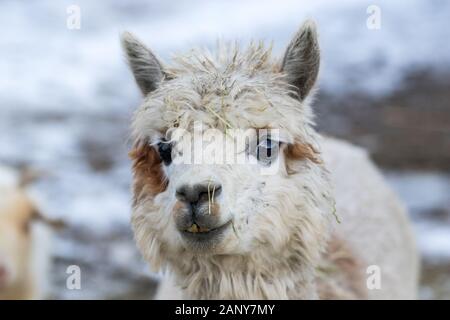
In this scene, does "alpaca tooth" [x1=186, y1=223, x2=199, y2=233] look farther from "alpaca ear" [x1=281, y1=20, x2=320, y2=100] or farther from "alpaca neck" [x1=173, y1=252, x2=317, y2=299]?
"alpaca ear" [x1=281, y1=20, x2=320, y2=100]

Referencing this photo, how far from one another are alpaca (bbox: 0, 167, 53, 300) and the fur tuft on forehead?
259 cm

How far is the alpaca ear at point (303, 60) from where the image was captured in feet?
11.4

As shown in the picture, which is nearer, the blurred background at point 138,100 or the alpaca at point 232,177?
the alpaca at point 232,177

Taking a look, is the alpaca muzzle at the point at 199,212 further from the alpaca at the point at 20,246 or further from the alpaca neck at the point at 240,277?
the alpaca at the point at 20,246

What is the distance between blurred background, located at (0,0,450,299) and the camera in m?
7.12

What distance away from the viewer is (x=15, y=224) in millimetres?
5953

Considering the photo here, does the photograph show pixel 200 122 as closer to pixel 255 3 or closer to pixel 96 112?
pixel 96 112

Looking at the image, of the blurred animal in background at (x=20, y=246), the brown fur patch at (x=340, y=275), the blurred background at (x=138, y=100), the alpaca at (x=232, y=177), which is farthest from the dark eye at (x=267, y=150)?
the blurred background at (x=138, y=100)

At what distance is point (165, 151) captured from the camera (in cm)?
343

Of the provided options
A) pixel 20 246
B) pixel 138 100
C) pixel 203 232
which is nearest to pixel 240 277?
pixel 203 232

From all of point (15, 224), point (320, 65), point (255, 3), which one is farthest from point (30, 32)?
point (320, 65)

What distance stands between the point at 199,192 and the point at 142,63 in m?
A: 0.83

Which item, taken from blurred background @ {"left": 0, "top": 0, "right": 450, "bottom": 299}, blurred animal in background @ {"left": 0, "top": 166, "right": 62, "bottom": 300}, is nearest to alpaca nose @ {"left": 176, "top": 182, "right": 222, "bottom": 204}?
blurred animal in background @ {"left": 0, "top": 166, "right": 62, "bottom": 300}

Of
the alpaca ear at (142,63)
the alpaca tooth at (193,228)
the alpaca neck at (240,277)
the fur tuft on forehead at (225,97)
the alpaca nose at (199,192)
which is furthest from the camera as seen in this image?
the alpaca ear at (142,63)
